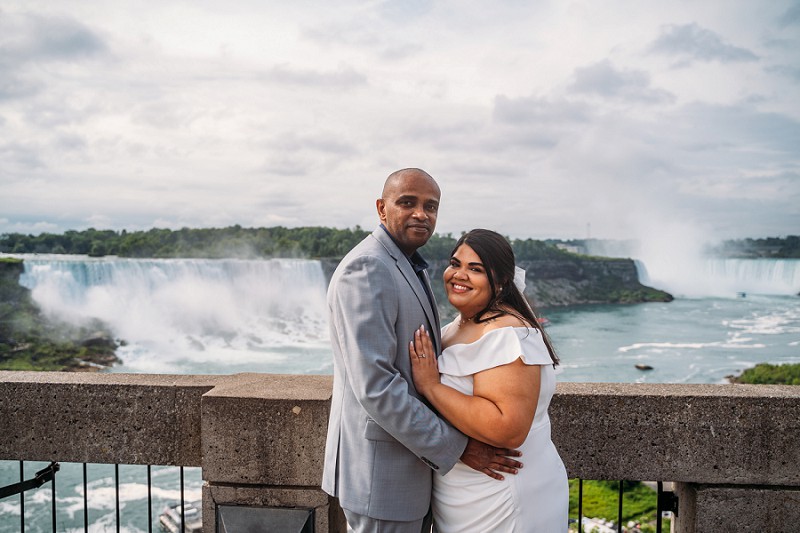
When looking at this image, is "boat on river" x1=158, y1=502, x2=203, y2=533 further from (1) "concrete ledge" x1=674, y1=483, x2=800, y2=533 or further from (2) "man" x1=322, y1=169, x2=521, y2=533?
(2) "man" x1=322, y1=169, x2=521, y2=533

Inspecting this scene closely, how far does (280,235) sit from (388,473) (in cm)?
6740

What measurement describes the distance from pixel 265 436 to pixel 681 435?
190 centimetres

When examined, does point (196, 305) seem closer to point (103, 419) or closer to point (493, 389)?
point (103, 419)

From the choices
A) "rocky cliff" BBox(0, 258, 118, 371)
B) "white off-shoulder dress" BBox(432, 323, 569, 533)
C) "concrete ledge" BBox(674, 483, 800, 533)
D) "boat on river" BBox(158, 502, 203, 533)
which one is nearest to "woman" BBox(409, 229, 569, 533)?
"white off-shoulder dress" BBox(432, 323, 569, 533)

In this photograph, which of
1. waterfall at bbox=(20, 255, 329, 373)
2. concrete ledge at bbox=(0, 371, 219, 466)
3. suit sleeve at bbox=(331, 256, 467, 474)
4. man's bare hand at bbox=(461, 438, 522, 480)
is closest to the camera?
suit sleeve at bbox=(331, 256, 467, 474)

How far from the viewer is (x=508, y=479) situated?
7.14ft

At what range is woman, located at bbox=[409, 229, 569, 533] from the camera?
2.07 metres

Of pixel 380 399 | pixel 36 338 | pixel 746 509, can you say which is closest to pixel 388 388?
pixel 380 399

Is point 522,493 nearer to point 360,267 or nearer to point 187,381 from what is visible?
point 360,267

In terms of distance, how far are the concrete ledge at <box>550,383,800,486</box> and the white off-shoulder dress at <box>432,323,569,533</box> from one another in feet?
2.14

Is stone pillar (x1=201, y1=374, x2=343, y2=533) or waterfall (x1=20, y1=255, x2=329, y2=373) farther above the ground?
stone pillar (x1=201, y1=374, x2=343, y2=533)

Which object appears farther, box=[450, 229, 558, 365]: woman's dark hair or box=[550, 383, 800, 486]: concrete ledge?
box=[550, 383, 800, 486]: concrete ledge

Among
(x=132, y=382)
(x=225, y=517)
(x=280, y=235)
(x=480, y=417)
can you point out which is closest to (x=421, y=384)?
(x=480, y=417)

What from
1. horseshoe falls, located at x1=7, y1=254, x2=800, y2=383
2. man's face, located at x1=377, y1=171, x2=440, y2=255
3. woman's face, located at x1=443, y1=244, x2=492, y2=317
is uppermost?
man's face, located at x1=377, y1=171, x2=440, y2=255
